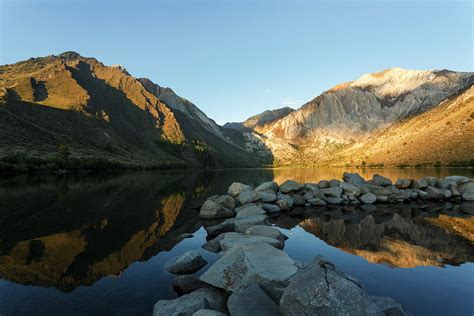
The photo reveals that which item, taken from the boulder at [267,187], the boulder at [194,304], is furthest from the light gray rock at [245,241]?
the boulder at [267,187]

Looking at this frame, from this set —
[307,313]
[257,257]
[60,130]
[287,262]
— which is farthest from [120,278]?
[60,130]

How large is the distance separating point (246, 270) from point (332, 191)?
3002 cm

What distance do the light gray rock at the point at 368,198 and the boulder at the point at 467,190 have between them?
45.7 ft

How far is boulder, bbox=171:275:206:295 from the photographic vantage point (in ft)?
44.3

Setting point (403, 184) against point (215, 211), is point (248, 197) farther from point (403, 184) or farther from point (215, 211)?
point (403, 184)

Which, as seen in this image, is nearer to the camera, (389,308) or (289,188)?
(389,308)

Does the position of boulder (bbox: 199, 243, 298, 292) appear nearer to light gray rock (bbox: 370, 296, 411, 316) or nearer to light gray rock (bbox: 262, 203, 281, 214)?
light gray rock (bbox: 370, 296, 411, 316)

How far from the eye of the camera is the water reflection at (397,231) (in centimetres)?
1844

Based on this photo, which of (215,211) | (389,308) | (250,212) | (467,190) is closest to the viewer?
(389,308)

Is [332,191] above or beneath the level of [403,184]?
beneath

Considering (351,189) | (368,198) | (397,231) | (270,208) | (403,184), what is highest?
(403,184)

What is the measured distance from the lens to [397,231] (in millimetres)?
24781

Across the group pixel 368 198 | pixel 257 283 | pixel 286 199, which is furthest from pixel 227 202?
pixel 257 283

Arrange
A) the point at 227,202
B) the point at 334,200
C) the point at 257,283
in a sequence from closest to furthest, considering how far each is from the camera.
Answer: the point at 257,283 → the point at 227,202 → the point at 334,200
